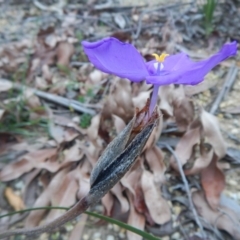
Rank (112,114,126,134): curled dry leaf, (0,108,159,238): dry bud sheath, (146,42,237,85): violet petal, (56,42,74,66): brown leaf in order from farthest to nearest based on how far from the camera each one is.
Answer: (56,42,74,66): brown leaf
(112,114,126,134): curled dry leaf
(0,108,159,238): dry bud sheath
(146,42,237,85): violet petal

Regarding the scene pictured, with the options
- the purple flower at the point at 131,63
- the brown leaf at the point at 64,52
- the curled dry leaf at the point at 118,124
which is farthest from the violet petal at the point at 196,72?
the brown leaf at the point at 64,52

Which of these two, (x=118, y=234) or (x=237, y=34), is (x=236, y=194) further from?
(x=237, y=34)

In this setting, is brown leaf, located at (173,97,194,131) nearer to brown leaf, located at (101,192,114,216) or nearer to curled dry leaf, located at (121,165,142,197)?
curled dry leaf, located at (121,165,142,197)

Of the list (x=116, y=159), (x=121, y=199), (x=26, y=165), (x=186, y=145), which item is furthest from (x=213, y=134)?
(x=116, y=159)

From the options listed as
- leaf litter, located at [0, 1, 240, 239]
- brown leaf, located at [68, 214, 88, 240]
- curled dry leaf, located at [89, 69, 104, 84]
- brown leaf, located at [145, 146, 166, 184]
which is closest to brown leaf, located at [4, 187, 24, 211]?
leaf litter, located at [0, 1, 240, 239]

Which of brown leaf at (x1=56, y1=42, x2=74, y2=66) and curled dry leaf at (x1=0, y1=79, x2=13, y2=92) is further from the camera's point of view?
brown leaf at (x1=56, y1=42, x2=74, y2=66)

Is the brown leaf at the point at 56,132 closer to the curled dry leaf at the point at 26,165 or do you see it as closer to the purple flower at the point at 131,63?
the curled dry leaf at the point at 26,165

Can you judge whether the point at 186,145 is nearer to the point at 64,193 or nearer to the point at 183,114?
the point at 183,114

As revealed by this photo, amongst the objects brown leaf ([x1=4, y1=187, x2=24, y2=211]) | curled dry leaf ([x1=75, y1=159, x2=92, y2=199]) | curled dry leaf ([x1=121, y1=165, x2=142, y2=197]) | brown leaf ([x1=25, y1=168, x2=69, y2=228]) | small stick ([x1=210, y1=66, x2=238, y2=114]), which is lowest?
brown leaf ([x1=4, y1=187, x2=24, y2=211])

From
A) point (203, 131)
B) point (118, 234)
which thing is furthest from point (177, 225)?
point (203, 131)
